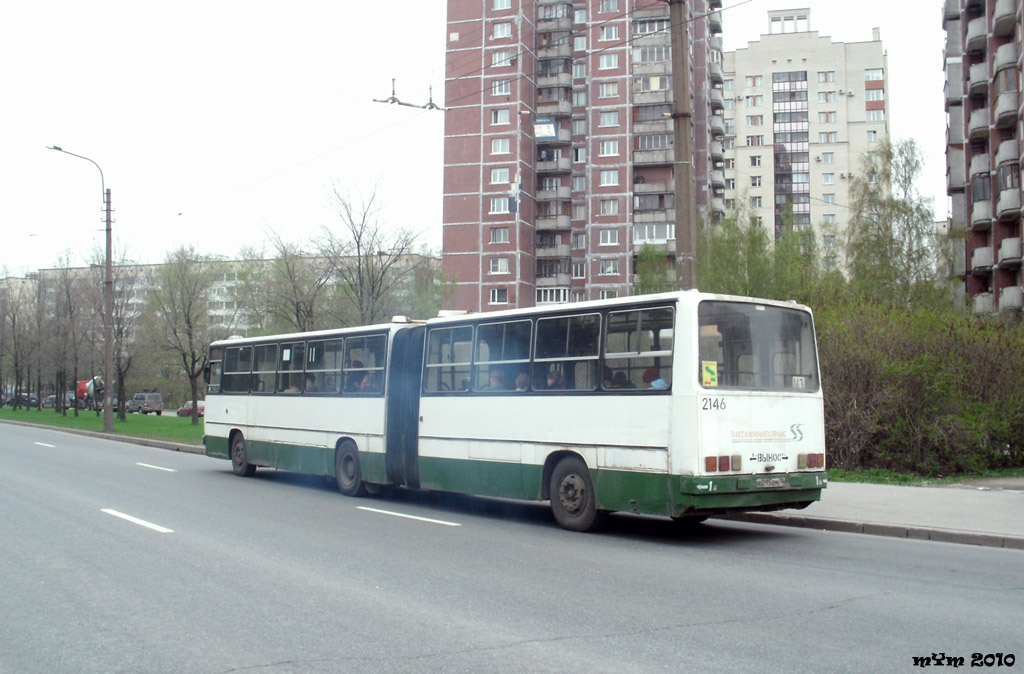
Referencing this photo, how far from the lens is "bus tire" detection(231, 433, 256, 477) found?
20.6m

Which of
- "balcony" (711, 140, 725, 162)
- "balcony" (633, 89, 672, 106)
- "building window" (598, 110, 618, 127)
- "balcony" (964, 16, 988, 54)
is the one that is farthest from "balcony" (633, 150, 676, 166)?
"balcony" (964, 16, 988, 54)

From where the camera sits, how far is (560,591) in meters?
8.13

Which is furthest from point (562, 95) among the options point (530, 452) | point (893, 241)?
Answer: point (530, 452)

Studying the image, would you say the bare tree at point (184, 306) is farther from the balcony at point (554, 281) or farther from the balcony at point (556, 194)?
the balcony at point (556, 194)

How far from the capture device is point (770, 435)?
1152 centimetres

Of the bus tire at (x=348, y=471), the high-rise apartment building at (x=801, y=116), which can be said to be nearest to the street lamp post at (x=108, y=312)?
the bus tire at (x=348, y=471)

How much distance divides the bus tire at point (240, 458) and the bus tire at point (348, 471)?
13.0 ft

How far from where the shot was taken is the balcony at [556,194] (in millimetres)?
78375

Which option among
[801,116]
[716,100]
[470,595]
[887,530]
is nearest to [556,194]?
[716,100]

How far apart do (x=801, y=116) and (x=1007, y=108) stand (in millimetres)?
60566

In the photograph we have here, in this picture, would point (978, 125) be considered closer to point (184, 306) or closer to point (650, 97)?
point (650, 97)

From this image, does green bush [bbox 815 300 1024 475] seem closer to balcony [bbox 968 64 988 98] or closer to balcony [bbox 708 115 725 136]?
balcony [bbox 968 64 988 98]

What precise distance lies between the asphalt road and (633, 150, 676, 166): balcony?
63455mm

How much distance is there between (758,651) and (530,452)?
7046 mm
